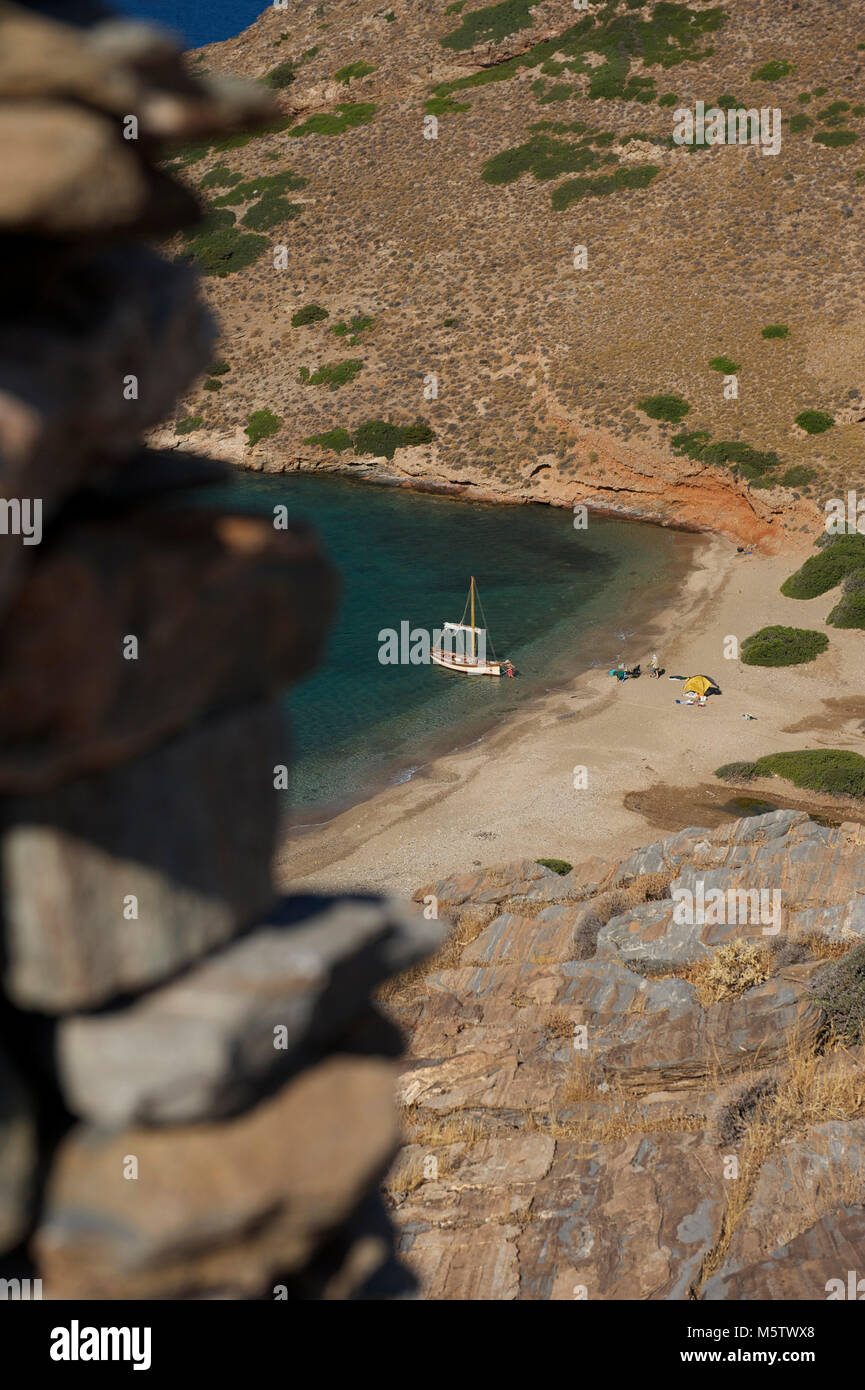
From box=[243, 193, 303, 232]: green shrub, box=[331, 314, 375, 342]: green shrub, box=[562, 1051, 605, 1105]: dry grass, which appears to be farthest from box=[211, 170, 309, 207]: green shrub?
box=[562, 1051, 605, 1105]: dry grass

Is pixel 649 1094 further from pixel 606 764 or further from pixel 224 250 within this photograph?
pixel 224 250

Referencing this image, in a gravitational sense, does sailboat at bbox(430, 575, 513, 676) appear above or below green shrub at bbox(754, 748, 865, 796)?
above

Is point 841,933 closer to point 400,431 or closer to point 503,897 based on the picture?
point 503,897

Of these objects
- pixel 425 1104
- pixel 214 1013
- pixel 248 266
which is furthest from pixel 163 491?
pixel 248 266

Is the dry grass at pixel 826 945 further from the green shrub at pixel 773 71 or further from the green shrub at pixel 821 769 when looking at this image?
the green shrub at pixel 773 71

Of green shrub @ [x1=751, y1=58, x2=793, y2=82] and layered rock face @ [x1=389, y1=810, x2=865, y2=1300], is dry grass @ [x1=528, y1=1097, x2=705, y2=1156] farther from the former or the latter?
green shrub @ [x1=751, y1=58, x2=793, y2=82]
